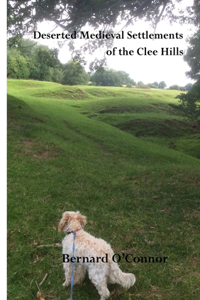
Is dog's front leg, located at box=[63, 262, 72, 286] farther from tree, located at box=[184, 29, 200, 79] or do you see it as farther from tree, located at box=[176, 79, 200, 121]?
tree, located at box=[184, 29, 200, 79]

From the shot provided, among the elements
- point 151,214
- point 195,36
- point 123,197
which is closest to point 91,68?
point 123,197

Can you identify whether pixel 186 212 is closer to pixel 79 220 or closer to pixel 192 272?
pixel 192 272

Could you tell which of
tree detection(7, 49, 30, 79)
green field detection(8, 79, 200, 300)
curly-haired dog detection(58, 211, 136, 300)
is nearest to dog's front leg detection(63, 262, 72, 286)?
curly-haired dog detection(58, 211, 136, 300)

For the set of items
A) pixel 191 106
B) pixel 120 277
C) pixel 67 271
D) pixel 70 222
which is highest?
pixel 191 106

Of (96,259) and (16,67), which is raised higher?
(16,67)

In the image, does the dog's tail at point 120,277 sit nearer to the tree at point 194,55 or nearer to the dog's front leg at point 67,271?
the dog's front leg at point 67,271

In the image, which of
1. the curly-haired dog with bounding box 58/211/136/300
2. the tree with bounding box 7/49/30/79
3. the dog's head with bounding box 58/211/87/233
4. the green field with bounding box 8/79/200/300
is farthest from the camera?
the tree with bounding box 7/49/30/79

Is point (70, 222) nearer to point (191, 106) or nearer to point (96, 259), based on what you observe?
point (96, 259)

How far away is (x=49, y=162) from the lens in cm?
897

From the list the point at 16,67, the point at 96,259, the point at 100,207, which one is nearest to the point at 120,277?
the point at 96,259

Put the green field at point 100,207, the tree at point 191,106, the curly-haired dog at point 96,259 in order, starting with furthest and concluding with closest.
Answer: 1. the tree at point 191,106
2. the green field at point 100,207
3. the curly-haired dog at point 96,259

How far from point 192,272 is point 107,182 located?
14.2 feet

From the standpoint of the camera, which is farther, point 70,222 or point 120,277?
point 70,222

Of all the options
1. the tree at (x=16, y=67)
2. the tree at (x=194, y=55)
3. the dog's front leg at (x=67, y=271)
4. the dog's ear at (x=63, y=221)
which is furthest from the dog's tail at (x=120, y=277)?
the tree at (x=16, y=67)
